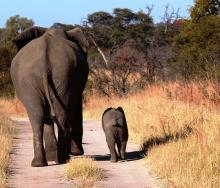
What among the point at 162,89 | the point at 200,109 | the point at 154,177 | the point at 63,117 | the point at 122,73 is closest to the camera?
the point at 154,177

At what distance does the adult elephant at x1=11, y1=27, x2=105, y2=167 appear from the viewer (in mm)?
9836

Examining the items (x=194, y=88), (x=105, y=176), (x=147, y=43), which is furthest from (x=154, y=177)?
(x=147, y=43)

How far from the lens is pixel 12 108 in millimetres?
25219

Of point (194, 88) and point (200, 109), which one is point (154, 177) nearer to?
point (200, 109)

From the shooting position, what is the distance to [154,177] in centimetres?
881

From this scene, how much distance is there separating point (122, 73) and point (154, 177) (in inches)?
723

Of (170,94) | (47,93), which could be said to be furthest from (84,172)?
(170,94)

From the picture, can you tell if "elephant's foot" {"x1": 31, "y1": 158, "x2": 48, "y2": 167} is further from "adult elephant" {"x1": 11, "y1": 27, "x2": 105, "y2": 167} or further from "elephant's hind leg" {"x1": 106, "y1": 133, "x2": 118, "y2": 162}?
"elephant's hind leg" {"x1": 106, "y1": 133, "x2": 118, "y2": 162}

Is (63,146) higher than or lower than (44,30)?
lower

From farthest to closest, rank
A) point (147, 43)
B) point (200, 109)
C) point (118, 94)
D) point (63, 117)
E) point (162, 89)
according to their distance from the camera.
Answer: point (147, 43)
point (118, 94)
point (162, 89)
point (200, 109)
point (63, 117)

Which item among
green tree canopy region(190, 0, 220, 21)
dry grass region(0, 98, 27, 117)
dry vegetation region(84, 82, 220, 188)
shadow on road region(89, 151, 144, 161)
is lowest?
dry grass region(0, 98, 27, 117)

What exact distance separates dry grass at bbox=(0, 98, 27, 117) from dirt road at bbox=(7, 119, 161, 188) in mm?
11418

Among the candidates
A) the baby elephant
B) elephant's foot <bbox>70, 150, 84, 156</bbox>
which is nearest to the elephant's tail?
the baby elephant

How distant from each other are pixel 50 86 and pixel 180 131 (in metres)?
3.24
